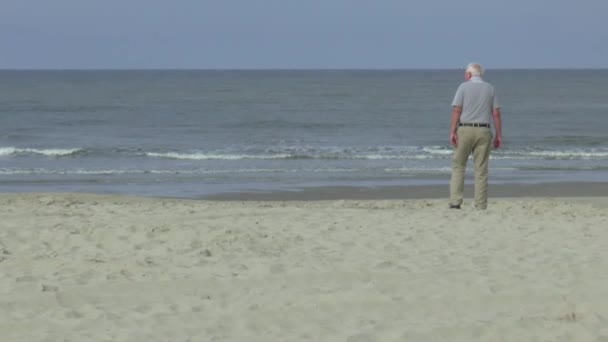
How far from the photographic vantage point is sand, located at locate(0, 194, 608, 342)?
5.18 meters

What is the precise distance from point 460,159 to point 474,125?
0.40 meters

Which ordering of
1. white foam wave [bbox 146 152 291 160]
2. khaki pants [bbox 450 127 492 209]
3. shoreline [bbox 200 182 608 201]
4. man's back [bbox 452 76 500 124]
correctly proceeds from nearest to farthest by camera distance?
man's back [bbox 452 76 500 124]
khaki pants [bbox 450 127 492 209]
shoreline [bbox 200 182 608 201]
white foam wave [bbox 146 152 291 160]

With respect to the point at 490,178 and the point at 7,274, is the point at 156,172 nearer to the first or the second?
the point at 490,178

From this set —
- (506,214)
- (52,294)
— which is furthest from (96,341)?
(506,214)

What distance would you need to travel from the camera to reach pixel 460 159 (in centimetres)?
1025

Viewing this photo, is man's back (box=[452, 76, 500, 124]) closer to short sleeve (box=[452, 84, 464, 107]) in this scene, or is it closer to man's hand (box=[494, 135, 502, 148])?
short sleeve (box=[452, 84, 464, 107])

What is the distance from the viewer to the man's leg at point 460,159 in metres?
10.1

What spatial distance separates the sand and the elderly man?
1150 millimetres

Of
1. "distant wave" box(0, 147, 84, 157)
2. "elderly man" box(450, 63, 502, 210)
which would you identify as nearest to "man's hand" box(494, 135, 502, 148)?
"elderly man" box(450, 63, 502, 210)

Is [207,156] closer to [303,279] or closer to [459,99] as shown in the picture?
[459,99]

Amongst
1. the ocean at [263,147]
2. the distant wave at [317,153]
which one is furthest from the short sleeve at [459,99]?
the distant wave at [317,153]

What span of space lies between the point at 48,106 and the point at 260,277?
4565 centimetres

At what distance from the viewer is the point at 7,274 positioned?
20.7 ft

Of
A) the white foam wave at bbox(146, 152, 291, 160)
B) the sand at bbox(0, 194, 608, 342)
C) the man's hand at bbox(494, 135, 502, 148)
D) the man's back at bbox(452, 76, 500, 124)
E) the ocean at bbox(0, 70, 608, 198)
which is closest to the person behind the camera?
the sand at bbox(0, 194, 608, 342)
